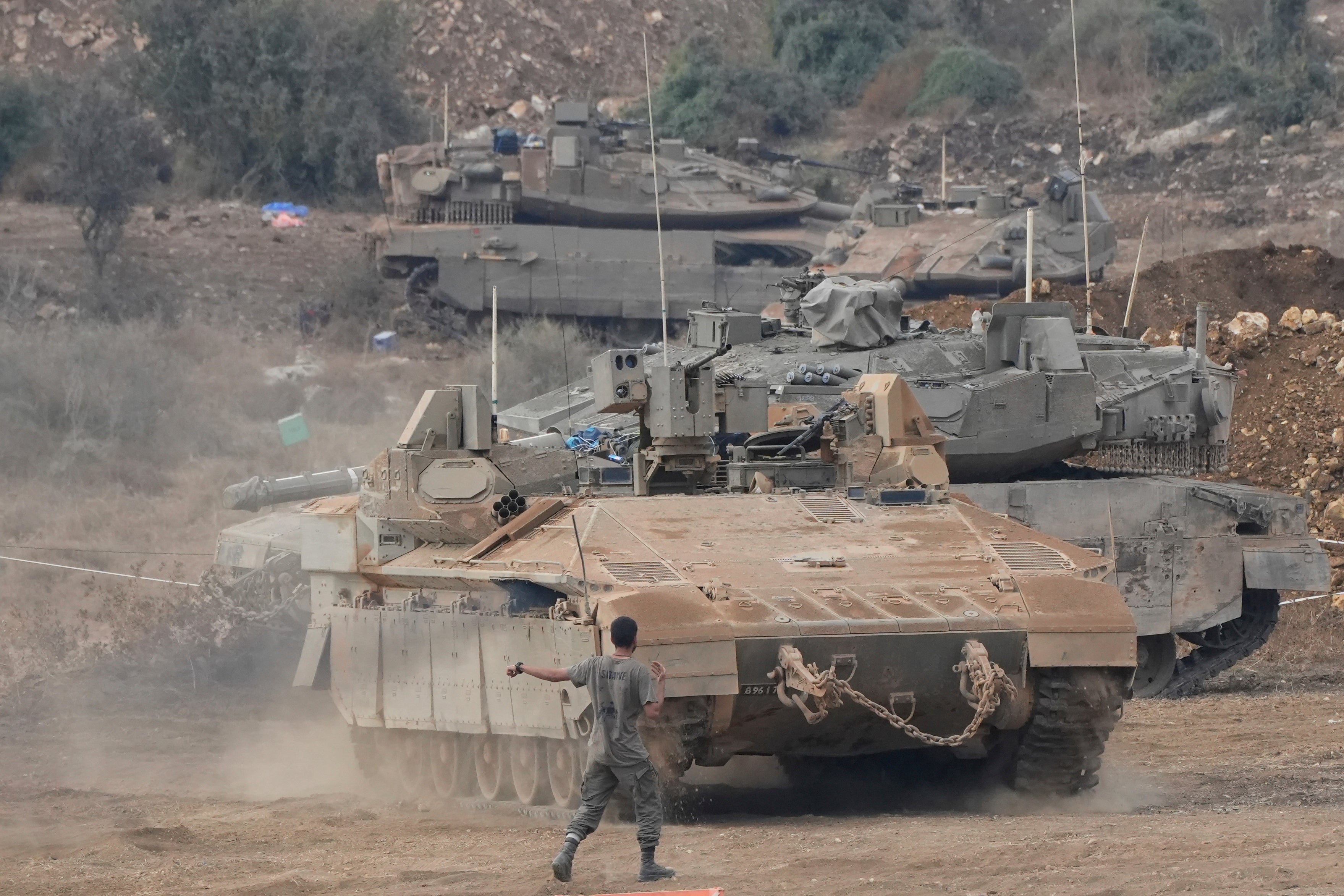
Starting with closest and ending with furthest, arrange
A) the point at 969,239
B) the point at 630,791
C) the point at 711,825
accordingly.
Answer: the point at 630,791, the point at 711,825, the point at 969,239

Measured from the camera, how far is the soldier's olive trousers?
9781 mm

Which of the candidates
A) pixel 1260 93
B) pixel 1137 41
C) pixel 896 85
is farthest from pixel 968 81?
pixel 1260 93

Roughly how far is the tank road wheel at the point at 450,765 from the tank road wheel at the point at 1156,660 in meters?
6.62

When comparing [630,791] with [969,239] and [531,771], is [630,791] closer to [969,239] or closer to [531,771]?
[531,771]

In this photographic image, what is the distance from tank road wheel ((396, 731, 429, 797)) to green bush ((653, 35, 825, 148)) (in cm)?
3811

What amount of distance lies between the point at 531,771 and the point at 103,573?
10.6m

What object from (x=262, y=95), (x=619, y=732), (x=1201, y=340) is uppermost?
(x=262, y=95)

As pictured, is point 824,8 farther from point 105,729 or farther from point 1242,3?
point 105,729

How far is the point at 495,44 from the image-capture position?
55.3 meters

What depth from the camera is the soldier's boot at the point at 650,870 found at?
970cm

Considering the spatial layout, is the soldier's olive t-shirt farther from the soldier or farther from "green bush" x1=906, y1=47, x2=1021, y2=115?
"green bush" x1=906, y1=47, x2=1021, y2=115

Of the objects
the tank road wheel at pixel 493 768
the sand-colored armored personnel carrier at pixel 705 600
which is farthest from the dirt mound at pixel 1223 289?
the tank road wheel at pixel 493 768

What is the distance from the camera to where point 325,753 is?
51.6 feet

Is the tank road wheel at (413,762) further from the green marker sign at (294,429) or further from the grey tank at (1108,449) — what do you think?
the green marker sign at (294,429)
